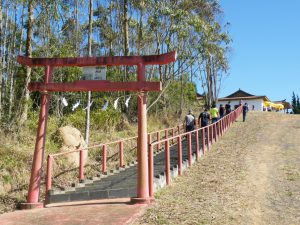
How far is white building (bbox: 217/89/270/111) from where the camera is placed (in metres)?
69.9

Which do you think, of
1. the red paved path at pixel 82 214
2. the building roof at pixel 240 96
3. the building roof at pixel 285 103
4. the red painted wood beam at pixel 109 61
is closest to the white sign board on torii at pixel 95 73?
the red painted wood beam at pixel 109 61

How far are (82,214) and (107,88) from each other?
9.55ft

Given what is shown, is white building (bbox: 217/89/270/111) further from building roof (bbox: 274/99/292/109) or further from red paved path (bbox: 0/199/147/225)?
red paved path (bbox: 0/199/147/225)

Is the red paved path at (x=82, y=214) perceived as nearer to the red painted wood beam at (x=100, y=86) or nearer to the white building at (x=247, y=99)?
the red painted wood beam at (x=100, y=86)

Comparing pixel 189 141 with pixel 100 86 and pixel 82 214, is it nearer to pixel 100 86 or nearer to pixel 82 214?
pixel 100 86

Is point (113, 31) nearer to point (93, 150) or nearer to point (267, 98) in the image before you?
point (93, 150)

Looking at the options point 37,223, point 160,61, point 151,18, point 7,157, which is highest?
point 151,18

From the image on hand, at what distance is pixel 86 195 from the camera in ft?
31.1

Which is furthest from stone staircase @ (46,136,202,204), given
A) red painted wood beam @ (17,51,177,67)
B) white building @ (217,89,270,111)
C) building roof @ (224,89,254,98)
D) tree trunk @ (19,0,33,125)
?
building roof @ (224,89,254,98)

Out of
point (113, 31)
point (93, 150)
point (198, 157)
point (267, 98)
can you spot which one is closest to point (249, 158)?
point (198, 157)

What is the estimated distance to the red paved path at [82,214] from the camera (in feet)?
24.1

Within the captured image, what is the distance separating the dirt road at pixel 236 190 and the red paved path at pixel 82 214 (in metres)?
0.38

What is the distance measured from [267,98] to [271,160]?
61395mm

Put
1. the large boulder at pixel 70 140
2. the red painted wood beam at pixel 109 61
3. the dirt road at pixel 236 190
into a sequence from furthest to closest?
the large boulder at pixel 70 140 → the red painted wood beam at pixel 109 61 → the dirt road at pixel 236 190
